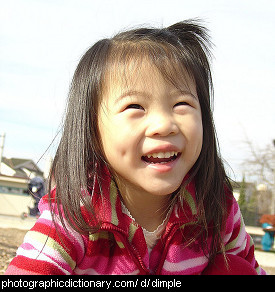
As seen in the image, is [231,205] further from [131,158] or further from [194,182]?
[131,158]

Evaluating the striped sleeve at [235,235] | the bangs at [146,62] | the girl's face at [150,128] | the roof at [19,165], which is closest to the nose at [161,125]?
the girl's face at [150,128]

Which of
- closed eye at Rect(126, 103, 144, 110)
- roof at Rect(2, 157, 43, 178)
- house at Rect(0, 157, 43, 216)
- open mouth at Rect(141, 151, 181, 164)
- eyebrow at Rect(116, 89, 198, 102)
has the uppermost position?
eyebrow at Rect(116, 89, 198, 102)

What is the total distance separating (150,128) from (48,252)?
0.57 metres

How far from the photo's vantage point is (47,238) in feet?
5.74

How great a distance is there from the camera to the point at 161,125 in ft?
5.50

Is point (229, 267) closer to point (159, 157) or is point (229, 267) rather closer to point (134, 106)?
point (159, 157)

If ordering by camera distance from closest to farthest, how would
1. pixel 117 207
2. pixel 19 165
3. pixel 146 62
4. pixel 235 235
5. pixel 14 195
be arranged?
1. pixel 146 62
2. pixel 117 207
3. pixel 235 235
4. pixel 14 195
5. pixel 19 165

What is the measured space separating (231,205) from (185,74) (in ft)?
2.17

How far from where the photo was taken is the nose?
5.50ft

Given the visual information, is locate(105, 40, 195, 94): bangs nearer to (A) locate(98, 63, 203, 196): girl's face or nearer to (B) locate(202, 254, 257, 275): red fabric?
(A) locate(98, 63, 203, 196): girl's face

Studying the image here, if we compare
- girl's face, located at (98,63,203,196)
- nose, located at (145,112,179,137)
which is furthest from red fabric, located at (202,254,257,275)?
nose, located at (145,112,179,137)

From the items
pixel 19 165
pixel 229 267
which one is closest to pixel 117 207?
pixel 229 267

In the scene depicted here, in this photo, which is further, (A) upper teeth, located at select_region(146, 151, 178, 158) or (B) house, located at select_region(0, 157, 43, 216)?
(B) house, located at select_region(0, 157, 43, 216)
